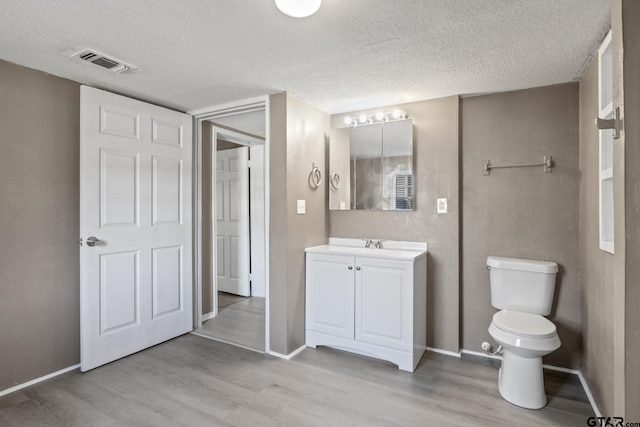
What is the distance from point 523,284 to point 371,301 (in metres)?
1.09

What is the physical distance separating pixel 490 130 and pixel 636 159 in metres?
1.75

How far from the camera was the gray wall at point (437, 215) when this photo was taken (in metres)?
2.69

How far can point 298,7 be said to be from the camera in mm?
1422

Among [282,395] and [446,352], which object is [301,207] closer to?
[282,395]

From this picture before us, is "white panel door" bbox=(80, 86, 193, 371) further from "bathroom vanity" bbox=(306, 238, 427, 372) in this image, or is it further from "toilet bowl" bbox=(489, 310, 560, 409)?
"toilet bowl" bbox=(489, 310, 560, 409)

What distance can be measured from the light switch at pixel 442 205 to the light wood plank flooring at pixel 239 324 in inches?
75.2

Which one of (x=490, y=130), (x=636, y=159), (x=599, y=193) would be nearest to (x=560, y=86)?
(x=490, y=130)

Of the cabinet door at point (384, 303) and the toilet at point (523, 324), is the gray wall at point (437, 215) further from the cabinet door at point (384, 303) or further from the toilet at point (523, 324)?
the cabinet door at point (384, 303)

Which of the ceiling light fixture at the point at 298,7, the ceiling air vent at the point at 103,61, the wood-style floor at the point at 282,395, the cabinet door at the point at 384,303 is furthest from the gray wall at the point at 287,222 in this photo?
the ceiling light fixture at the point at 298,7

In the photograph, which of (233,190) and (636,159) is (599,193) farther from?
(233,190)

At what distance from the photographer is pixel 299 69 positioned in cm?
220

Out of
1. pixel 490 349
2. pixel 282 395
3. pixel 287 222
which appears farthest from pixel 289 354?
pixel 490 349

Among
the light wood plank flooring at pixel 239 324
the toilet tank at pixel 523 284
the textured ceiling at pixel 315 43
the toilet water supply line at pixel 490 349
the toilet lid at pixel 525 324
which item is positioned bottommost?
the light wood plank flooring at pixel 239 324

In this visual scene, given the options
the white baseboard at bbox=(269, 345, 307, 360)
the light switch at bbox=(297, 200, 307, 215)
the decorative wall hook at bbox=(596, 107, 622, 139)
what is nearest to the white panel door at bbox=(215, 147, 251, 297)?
the light switch at bbox=(297, 200, 307, 215)
